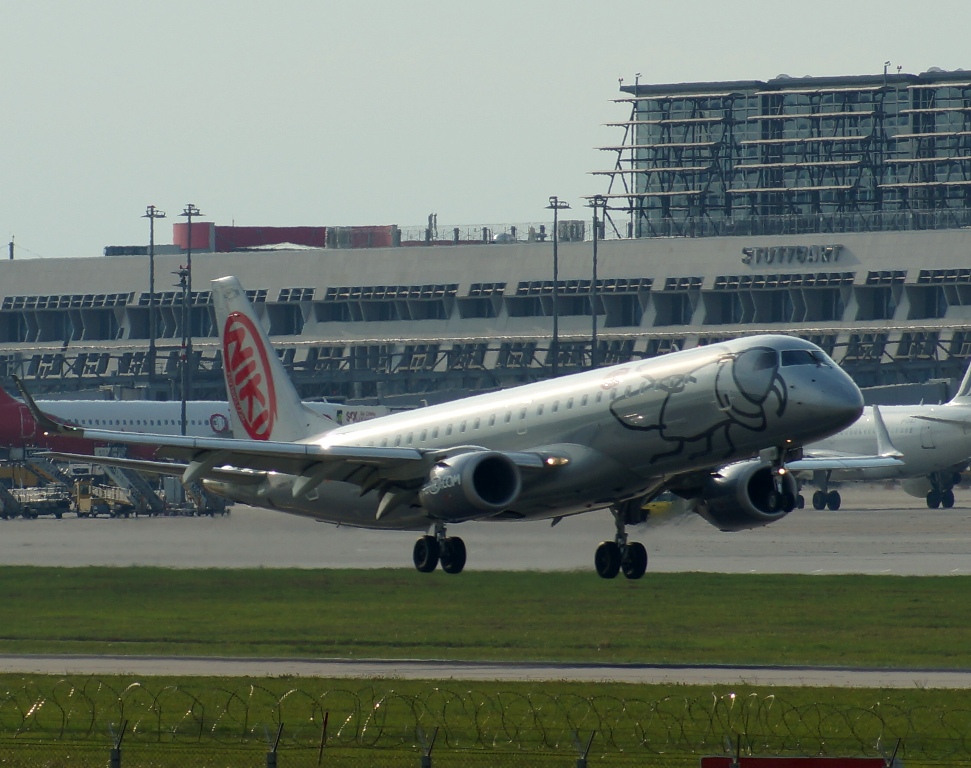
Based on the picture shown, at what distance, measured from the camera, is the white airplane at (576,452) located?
41.8 metres

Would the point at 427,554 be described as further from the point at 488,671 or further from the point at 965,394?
the point at 965,394

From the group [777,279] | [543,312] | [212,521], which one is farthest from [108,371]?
[212,521]

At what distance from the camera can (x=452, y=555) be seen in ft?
158

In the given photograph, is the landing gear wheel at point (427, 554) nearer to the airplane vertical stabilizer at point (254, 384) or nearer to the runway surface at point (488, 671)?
the runway surface at point (488, 671)

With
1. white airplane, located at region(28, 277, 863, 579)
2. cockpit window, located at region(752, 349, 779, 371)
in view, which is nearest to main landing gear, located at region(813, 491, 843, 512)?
white airplane, located at region(28, 277, 863, 579)

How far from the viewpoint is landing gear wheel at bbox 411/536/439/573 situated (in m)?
48.2

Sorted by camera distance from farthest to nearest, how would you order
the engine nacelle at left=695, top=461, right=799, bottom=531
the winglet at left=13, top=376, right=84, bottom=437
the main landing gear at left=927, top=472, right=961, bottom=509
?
1. the main landing gear at left=927, top=472, right=961, bottom=509
2. the engine nacelle at left=695, top=461, right=799, bottom=531
3. the winglet at left=13, top=376, right=84, bottom=437

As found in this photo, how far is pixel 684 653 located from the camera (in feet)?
154

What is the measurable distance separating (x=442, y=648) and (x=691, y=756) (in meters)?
18.5

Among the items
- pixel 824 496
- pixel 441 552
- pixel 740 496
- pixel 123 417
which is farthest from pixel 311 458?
pixel 123 417

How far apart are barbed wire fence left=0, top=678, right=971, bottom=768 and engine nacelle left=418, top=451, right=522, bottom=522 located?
6480 millimetres

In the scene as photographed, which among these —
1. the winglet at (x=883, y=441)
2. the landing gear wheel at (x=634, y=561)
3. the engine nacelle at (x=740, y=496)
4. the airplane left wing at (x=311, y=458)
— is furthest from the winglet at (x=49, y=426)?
the winglet at (x=883, y=441)

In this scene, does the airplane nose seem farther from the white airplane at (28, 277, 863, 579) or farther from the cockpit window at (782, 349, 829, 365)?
A: the cockpit window at (782, 349, 829, 365)

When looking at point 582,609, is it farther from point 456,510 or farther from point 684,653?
point 456,510
